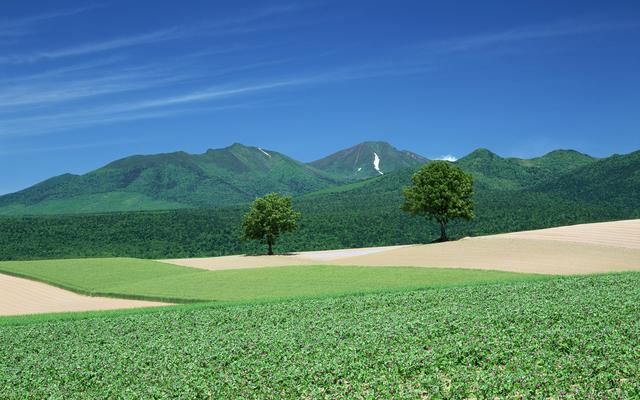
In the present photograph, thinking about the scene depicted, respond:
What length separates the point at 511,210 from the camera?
147 meters

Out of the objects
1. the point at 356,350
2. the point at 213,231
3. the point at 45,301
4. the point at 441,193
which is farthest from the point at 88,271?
the point at 213,231

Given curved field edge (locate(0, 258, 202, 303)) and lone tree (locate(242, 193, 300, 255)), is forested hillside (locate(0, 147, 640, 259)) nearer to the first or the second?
lone tree (locate(242, 193, 300, 255))

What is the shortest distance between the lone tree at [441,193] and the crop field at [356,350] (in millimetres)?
47837

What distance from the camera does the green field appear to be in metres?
44.7

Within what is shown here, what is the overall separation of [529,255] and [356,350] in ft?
140

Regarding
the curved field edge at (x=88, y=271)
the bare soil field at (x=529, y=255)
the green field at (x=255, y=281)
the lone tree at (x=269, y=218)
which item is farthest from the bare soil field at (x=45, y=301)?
the lone tree at (x=269, y=218)

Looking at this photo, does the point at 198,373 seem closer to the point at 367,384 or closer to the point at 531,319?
the point at 367,384

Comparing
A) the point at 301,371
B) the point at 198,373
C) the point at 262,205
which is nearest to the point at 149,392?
the point at 198,373

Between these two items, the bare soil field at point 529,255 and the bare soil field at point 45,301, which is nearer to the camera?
the bare soil field at point 45,301

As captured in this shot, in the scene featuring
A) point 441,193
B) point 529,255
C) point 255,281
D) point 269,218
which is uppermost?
point 441,193

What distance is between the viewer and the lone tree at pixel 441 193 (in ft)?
275

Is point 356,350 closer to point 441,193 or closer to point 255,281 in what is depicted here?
point 255,281

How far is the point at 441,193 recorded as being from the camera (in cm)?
8394

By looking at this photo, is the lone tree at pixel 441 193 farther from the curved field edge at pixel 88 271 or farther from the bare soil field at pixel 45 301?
the bare soil field at pixel 45 301
